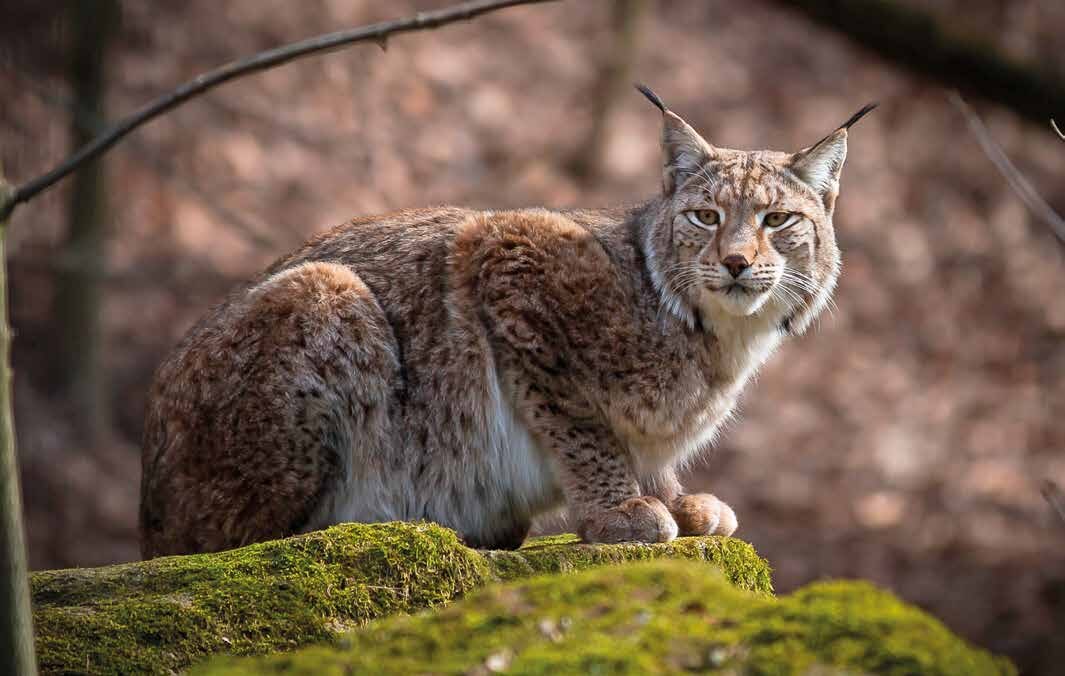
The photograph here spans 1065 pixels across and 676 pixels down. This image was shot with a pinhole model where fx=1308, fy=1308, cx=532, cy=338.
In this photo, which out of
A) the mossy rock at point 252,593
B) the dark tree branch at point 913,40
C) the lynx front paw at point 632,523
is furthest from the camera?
the dark tree branch at point 913,40

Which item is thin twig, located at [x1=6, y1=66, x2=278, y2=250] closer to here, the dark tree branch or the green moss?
the dark tree branch

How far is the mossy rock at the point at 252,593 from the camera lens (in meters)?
3.55

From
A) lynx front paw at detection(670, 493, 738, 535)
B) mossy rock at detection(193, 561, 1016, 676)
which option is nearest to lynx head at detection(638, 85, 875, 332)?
lynx front paw at detection(670, 493, 738, 535)

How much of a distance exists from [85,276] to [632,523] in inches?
255

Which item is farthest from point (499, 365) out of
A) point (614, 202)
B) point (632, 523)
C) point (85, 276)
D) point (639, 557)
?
Result: point (85, 276)

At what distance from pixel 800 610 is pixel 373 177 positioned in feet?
32.5

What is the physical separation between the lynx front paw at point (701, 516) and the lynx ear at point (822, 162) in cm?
135

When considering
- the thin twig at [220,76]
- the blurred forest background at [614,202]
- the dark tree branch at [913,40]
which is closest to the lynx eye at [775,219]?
the dark tree branch at [913,40]

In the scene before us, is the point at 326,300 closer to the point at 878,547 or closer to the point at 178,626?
the point at 178,626

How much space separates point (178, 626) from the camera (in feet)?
11.8

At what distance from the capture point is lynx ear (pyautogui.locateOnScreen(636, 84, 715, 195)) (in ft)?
17.5

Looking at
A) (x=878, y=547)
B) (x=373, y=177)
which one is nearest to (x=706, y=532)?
(x=878, y=547)

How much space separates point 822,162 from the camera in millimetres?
5344

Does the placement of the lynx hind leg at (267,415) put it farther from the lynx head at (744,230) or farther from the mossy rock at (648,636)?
the mossy rock at (648,636)
